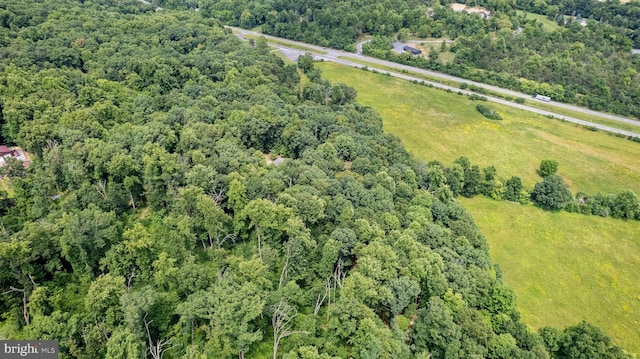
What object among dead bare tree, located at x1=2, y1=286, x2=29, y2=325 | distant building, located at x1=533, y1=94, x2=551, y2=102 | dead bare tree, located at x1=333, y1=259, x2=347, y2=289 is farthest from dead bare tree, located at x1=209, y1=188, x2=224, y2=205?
distant building, located at x1=533, y1=94, x2=551, y2=102

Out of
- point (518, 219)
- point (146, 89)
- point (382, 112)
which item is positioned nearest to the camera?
point (518, 219)

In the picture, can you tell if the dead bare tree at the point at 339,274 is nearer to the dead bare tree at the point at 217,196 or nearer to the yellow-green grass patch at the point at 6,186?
the dead bare tree at the point at 217,196

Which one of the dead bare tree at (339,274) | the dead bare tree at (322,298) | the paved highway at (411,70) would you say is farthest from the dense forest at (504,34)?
the dead bare tree at (322,298)

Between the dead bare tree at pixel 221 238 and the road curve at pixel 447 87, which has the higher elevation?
the road curve at pixel 447 87

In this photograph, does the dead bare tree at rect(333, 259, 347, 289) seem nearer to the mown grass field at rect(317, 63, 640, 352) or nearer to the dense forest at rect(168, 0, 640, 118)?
the mown grass field at rect(317, 63, 640, 352)

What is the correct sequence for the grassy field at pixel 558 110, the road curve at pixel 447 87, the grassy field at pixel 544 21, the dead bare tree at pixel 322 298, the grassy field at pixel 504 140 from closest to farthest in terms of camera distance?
the dead bare tree at pixel 322 298
the grassy field at pixel 504 140
the road curve at pixel 447 87
the grassy field at pixel 558 110
the grassy field at pixel 544 21

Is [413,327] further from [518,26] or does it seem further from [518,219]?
[518,26]

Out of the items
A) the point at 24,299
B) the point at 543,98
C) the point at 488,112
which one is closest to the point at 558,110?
the point at 543,98

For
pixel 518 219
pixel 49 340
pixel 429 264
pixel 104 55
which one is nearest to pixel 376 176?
pixel 429 264
